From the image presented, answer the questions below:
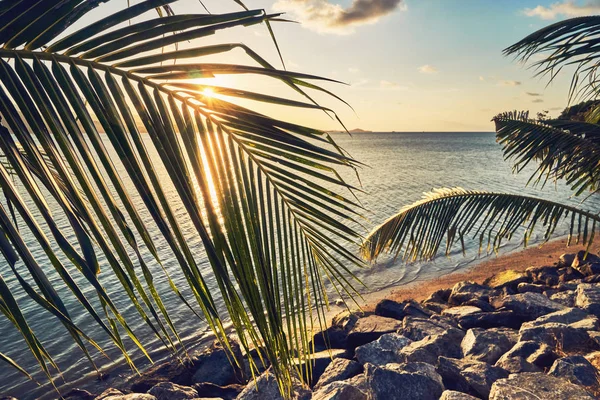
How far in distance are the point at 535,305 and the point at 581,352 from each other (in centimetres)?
273

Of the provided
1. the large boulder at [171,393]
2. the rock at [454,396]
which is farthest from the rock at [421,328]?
the large boulder at [171,393]

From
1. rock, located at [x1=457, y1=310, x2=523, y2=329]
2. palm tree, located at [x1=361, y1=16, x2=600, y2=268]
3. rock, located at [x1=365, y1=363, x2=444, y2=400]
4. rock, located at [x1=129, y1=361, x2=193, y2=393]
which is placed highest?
palm tree, located at [x1=361, y1=16, x2=600, y2=268]

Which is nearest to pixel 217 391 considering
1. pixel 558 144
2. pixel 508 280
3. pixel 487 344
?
pixel 487 344

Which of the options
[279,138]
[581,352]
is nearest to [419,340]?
[581,352]

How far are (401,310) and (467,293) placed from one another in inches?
91.9

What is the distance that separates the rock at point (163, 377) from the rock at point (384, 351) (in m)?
3.85

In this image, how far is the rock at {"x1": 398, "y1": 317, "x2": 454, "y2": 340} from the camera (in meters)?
7.77

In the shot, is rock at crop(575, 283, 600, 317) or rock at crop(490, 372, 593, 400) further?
rock at crop(575, 283, 600, 317)

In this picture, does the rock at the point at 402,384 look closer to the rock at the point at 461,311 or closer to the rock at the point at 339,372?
the rock at the point at 339,372

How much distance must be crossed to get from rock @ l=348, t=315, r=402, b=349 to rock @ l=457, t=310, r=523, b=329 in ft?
4.95

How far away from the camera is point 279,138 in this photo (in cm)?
90

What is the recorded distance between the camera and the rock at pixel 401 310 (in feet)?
32.9

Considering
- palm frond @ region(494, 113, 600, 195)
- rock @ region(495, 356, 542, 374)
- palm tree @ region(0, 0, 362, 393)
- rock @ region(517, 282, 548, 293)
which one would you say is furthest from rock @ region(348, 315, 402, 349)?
palm tree @ region(0, 0, 362, 393)

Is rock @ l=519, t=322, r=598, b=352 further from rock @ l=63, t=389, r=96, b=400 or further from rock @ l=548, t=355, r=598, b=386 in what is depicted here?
rock @ l=63, t=389, r=96, b=400
